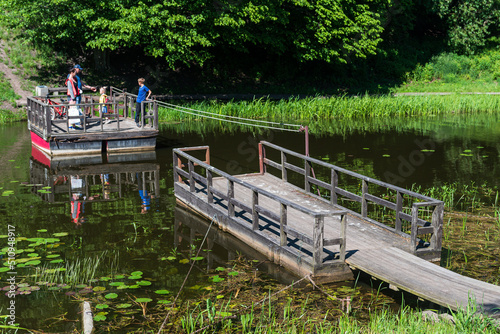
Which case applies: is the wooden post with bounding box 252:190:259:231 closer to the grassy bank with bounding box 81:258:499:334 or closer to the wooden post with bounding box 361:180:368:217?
the grassy bank with bounding box 81:258:499:334

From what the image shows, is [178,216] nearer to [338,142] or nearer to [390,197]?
[390,197]

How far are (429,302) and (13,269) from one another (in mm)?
6939

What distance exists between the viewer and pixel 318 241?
10.2 metres

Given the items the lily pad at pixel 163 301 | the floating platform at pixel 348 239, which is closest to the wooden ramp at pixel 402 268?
the floating platform at pixel 348 239

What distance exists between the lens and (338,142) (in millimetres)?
23547

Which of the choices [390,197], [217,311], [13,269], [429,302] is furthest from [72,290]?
[390,197]

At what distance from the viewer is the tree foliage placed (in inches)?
1078

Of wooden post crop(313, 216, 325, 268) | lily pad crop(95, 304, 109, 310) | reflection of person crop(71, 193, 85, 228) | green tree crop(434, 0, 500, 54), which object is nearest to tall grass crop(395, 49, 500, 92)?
green tree crop(434, 0, 500, 54)

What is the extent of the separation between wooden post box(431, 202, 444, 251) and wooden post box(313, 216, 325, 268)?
2016 millimetres

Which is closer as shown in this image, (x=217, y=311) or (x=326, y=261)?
(x=217, y=311)

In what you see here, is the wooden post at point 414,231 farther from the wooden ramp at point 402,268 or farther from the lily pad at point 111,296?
the lily pad at point 111,296

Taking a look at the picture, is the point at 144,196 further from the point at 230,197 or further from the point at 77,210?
the point at 230,197

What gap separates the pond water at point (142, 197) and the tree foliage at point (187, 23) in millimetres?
4334

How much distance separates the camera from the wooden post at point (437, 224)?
35.1ft
